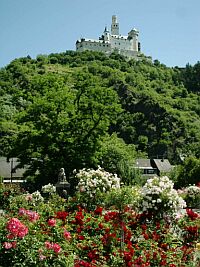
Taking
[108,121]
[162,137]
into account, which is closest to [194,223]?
[108,121]

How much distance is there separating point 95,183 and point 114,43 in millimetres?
149926

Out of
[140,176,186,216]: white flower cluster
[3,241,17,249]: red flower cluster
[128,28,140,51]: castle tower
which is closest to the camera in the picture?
[3,241,17,249]: red flower cluster

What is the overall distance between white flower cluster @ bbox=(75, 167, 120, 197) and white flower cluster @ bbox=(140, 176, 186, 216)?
3906 mm

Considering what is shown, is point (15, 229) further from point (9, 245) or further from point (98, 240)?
point (98, 240)

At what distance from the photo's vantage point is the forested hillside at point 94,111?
2853 centimetres

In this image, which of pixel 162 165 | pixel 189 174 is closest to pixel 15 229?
pixel 189 174

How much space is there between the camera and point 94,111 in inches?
1169

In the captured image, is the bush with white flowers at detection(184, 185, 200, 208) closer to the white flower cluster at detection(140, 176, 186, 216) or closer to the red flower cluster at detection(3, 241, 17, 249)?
the white flower cluster at detection(140, 176, 186, 216)

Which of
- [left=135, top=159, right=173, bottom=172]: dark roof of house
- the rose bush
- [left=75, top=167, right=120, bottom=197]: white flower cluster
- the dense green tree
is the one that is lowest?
the rose bush

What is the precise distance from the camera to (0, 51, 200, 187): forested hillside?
93.6 feet

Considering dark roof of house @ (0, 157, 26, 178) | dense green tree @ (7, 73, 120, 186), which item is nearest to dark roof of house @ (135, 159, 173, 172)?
dark roof of house @ (0, 157, 26, 178)

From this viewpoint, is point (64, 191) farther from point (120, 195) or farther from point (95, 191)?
point (120, 195)

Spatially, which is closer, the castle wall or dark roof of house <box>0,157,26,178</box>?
dark roof of house <box>0,157,26,178</box>

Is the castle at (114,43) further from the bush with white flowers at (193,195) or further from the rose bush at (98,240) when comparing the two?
the rose bush at (98,240)
